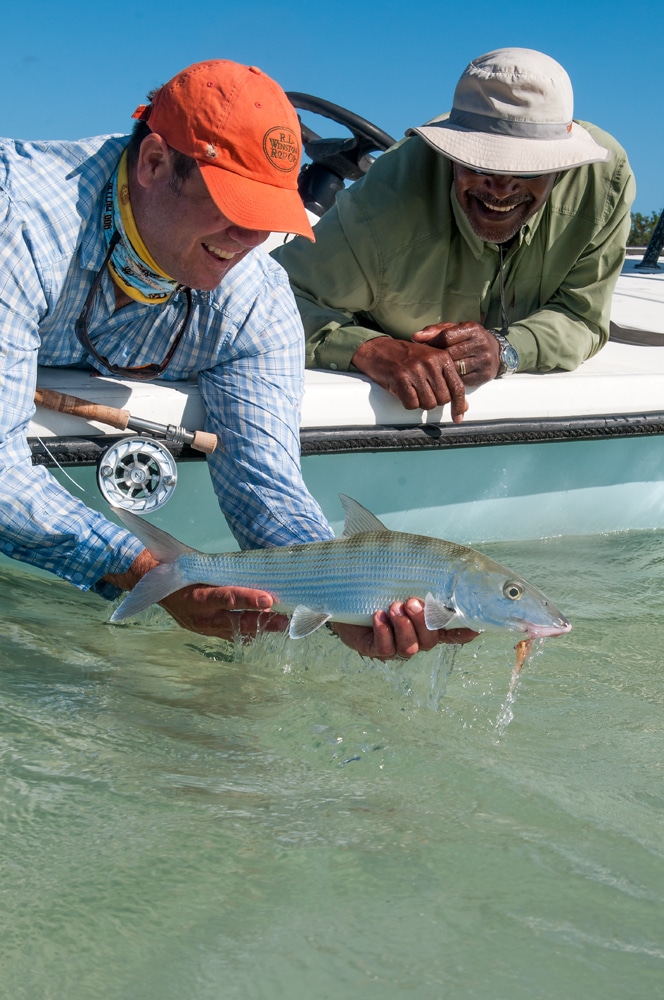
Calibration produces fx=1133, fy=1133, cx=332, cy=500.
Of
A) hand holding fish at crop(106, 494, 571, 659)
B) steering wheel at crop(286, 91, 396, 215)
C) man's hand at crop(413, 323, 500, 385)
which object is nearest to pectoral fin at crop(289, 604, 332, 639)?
hand holding fish at crop(106, 494, 571, 659)

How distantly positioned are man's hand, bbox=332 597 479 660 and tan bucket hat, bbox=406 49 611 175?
1.80 metres

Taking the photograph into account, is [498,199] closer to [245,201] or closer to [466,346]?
[466,346]

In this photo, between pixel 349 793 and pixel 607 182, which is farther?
pixel 607 182

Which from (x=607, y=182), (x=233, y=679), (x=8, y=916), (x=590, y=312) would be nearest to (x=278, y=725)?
(x=233, y=679)

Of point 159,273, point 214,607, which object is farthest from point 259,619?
point 159,273

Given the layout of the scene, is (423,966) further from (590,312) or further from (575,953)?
(590,312)

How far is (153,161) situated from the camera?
8.82ft

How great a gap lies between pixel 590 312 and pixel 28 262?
2.31 m

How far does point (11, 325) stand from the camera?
268 cm

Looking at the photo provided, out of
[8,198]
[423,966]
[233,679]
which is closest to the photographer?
[423,966]

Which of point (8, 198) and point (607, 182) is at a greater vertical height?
point (607, 182)

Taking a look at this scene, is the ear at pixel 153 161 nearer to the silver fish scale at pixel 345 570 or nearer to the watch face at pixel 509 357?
the silver fish scale at pixel 345 570

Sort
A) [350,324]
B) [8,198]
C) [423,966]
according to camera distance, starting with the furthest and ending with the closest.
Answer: [350,324], [8,198], [423,966]

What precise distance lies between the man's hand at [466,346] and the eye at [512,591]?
5.22 ft
